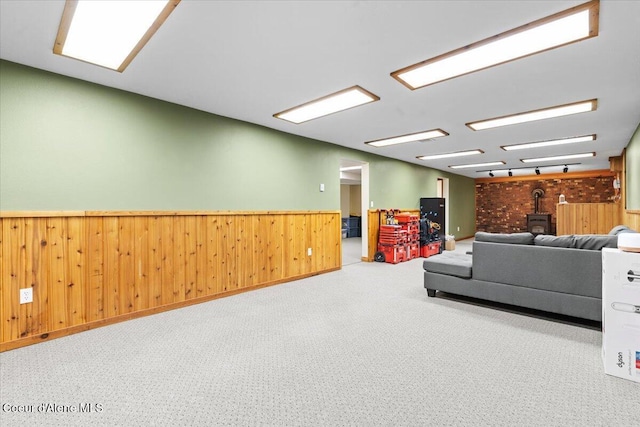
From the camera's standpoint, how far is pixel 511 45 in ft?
7.60

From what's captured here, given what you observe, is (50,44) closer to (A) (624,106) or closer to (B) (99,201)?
(B) (99,201)

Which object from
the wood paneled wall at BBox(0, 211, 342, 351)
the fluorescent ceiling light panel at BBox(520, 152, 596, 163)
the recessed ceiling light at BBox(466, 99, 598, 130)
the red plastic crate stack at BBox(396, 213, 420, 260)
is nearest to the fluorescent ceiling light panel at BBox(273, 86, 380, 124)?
the wood paneled wall at BBox(0, 211, 342, 351)

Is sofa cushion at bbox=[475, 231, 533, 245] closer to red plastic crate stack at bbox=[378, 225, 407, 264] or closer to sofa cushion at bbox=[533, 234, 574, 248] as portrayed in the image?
sofa cushion at bbox=[533, 234, 574, 248]

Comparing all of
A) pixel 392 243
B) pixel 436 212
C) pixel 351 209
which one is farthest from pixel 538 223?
pixel 392 243

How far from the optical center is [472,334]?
9.05 feet

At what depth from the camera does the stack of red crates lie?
636 cm

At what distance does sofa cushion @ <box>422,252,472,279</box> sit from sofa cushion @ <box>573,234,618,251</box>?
1069mm

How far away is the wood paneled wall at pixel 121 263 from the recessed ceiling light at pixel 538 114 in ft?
11.1

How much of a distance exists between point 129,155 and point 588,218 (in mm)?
9106

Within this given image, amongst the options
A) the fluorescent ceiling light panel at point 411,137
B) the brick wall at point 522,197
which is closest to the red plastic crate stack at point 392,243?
the fluorescent ceiling light panel at point 411,137

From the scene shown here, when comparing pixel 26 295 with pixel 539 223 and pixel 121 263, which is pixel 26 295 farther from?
pixel 539 223

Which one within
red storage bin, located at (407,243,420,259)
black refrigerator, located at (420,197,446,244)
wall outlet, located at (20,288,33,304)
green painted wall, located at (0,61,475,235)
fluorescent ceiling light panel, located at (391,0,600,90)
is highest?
fluorescent ceiling light panel, located at (391,0,600,90)

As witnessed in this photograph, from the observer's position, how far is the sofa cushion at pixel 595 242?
112 inches

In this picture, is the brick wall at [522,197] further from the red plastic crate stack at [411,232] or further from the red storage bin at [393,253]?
the red storage bin at [393,253]
